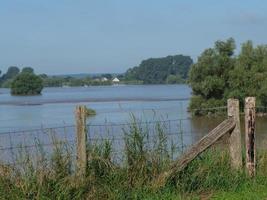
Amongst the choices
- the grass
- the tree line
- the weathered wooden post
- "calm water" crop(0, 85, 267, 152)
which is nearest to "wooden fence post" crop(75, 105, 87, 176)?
the grass

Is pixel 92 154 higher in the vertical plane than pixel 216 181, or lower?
higher

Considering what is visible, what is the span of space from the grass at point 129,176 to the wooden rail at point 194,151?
0.12 m

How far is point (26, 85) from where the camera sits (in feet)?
490

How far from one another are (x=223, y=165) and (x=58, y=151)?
9.79ft

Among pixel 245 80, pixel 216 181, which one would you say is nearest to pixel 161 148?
pixel 216 181

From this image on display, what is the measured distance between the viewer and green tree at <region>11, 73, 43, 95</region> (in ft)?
481

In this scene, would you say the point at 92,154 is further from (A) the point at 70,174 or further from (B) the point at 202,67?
(B) the point at 202,67

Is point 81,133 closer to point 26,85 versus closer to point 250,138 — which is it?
point 250,138

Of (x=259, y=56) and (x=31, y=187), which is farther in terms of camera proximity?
(x=259, y=56)

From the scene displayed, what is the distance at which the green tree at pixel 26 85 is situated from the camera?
147m

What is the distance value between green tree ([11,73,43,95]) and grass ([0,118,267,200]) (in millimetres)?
136743

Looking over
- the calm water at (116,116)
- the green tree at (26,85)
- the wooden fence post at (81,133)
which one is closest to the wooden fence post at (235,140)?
the calm water at (116,116)

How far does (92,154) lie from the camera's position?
29.3 ft

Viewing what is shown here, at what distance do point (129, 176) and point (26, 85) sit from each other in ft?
470
